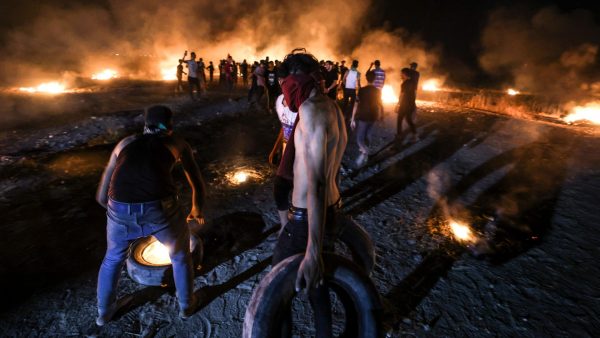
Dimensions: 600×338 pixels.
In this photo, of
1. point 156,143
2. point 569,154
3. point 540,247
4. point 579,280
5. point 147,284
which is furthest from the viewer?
point 569,154

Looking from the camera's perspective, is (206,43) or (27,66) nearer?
(27,66)

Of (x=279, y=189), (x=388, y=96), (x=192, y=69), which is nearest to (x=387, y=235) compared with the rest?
(x=279, y=189)

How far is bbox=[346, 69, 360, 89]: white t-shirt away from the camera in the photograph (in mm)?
10000

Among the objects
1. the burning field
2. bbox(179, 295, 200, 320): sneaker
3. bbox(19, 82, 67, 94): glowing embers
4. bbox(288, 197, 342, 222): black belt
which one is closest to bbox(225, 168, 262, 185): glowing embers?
the burning field

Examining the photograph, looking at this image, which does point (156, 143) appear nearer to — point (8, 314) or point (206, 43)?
point (8, 314)

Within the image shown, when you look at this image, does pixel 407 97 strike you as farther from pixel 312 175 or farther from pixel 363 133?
pixel 312 175

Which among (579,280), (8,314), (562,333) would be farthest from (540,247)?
(8,314)

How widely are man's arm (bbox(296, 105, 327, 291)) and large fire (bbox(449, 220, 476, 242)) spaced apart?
2.90 metres

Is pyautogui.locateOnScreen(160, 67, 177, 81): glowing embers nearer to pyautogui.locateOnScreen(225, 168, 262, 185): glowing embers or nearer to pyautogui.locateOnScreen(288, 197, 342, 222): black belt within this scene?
pyautogui.locateOnScreen(225, 168, 262, 185): glowing embers

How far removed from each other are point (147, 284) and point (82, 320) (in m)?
0.55

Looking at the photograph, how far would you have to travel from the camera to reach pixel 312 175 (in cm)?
172

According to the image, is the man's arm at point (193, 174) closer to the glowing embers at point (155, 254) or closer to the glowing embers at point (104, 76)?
the glowing embers at point (155, 254)

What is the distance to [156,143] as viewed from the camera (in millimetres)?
2312

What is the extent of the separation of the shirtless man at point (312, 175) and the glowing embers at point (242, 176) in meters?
3.27
